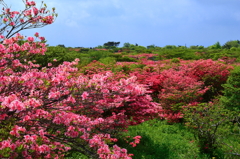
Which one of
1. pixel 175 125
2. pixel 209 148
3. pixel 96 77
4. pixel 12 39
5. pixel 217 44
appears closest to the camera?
pixel 96 77

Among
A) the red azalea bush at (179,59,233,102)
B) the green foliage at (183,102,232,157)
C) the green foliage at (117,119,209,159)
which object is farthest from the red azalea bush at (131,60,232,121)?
the green foliage at (183,102,232,157)

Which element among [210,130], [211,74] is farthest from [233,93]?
[210,130]

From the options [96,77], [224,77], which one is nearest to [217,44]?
[224,77]

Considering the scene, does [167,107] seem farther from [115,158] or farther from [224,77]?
[115,158]

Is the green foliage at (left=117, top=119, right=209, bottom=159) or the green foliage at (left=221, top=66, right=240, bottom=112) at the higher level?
the green foliage at (left=221, top=66, right=240, bottom=112)

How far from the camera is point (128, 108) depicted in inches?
320

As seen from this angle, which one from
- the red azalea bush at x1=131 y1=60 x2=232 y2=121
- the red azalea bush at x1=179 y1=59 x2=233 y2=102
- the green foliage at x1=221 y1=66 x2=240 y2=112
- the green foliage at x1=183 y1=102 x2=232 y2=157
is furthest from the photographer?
the red azalea bush at x1=179 y1=59 x2=233 y2=102

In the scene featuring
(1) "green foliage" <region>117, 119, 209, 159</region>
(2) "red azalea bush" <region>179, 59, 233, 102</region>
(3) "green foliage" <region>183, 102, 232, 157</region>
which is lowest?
(1) "green foliage" <region>117, 119, 209, 159</region>

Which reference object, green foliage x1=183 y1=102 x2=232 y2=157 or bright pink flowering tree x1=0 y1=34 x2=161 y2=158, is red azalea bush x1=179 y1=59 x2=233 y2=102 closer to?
green foliage x1=183 y1=102 x2=232 y2=157

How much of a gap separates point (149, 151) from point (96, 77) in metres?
5.04

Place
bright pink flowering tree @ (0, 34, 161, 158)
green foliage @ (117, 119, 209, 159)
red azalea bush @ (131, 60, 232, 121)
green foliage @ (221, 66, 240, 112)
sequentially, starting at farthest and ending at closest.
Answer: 1. red azalea bush @ (131, 60, 232, 121)
2. green foliage @ (221, 66, 240, 112)
3. green foliage @ (117, 119, 209, 159)
4. bright pink flowering tree @ (0, 34, 161, 158)

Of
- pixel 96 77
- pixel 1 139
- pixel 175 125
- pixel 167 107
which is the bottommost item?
pixel 175 125

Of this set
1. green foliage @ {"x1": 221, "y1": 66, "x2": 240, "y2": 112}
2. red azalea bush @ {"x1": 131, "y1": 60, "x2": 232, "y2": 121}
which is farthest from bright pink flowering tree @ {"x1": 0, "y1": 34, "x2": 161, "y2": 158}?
green foliage @ {"x1": 221, "y1": 66, "x2": 240, "y2": 112}

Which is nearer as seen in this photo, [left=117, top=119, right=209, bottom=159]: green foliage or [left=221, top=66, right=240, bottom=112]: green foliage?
[left=117, top=119, right=209, bottom=159]: green foliage
